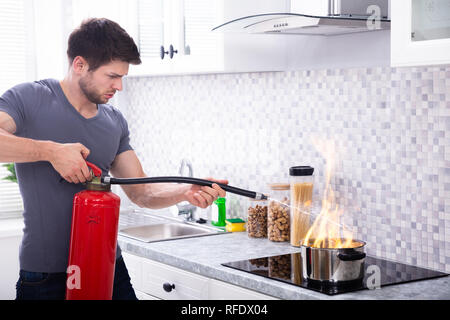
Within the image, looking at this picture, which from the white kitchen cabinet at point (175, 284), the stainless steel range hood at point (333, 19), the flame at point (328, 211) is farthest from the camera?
the flame at point (328, 211)

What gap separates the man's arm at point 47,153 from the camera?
2.05 metres

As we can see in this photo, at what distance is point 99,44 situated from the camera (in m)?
2.31

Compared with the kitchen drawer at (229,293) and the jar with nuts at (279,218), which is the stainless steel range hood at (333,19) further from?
the kitchen drawer at (229,293)

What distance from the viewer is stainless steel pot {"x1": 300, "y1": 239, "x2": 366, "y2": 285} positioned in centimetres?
216

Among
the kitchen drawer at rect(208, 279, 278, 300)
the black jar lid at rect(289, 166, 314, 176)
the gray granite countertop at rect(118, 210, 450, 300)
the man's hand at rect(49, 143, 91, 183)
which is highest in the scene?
the man's hand at rect(49, 143, 91, 183)

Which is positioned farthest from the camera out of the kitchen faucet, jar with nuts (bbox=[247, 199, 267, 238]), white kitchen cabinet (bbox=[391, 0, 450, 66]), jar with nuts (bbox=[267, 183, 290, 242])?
the kitchen faucet

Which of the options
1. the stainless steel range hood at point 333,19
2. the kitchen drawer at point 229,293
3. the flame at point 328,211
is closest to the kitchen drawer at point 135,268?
the kitchen drawer at point 229,293

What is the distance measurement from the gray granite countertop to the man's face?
717 millimetres

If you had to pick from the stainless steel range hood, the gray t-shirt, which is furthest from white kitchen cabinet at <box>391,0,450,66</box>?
the gray t-shirt

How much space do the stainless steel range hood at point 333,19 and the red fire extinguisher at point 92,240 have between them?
823mm

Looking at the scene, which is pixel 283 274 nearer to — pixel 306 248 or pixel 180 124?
pixel 306 248

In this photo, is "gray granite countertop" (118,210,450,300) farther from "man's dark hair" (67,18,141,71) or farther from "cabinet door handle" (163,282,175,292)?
"man's dark hair" (67,18,141,71)

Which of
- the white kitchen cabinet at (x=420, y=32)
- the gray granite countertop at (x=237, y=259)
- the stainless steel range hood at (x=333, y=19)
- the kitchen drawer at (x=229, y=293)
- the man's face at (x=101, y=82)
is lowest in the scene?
the kitchen drawer at (x=229, y=293)
